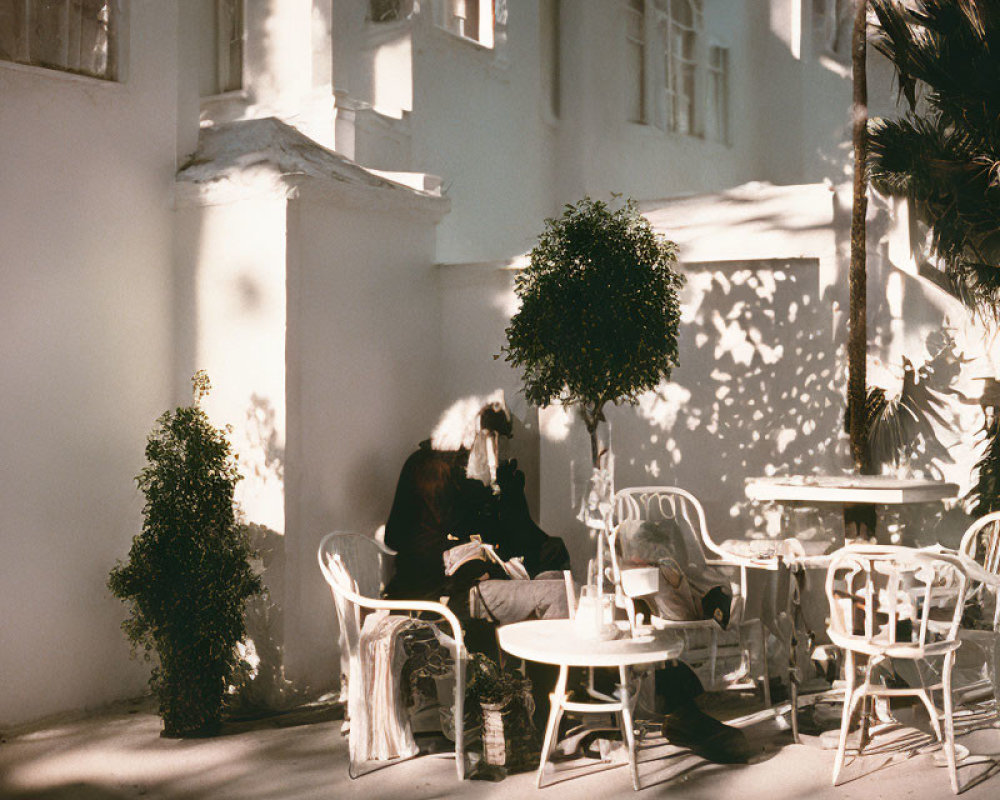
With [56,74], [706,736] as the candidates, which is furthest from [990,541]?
[56,74]

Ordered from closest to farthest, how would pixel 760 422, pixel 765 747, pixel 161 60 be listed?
pixel 765 747 → pixel 161 60 → pixel 760 422

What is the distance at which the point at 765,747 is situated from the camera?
16.2ft

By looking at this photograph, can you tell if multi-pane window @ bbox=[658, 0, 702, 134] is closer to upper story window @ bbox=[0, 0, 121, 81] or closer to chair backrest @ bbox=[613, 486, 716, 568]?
chair backrest @ bbox=[613, 486, 716, 568]

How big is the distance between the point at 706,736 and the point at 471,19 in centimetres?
766

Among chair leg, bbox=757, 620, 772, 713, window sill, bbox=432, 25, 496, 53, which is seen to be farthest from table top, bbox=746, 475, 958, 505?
window sill, bbox=432, 25, 496, 53

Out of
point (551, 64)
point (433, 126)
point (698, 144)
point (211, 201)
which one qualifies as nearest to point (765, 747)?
point (211, 201)

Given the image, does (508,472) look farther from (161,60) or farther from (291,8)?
(291,8)

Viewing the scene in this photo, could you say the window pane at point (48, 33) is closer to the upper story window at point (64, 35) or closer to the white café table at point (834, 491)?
the upper story window at point (64, 35)

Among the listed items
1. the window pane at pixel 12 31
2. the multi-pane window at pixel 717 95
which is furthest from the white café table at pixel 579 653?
the multi-pane window at pixel 717 95

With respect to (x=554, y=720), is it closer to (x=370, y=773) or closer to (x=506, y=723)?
(x=506, y=723)

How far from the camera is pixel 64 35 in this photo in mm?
5660

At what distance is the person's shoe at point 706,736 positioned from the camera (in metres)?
4.77

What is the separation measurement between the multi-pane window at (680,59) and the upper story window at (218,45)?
511 centimetres

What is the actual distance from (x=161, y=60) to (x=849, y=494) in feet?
13.6
